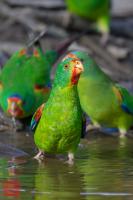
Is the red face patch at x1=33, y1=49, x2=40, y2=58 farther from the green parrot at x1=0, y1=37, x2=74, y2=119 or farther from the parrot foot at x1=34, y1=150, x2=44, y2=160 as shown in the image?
the parrot foot at x1=34, y1=150, x2=44, y2=160

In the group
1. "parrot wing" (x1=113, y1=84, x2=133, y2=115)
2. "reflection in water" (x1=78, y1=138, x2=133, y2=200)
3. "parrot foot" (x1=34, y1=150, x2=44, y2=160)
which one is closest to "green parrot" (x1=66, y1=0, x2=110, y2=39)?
"parrot wing" (x1=113, y1=84, x2=133, y2=115)

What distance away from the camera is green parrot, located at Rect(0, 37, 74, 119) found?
9148 mm

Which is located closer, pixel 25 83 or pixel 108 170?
pixel 108 170

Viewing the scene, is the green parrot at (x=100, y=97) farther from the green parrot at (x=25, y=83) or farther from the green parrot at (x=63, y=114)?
the green parrot at (x=63, y=114)

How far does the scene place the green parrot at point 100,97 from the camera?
29.3ft

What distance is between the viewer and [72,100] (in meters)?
7.10

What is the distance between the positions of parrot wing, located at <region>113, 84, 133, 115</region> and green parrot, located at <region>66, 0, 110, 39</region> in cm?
473

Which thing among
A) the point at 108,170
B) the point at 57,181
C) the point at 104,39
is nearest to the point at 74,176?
the point at 57,181

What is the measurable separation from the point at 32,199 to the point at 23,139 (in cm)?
310

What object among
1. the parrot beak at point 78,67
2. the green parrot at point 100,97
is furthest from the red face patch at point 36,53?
the parrot beak at point 78,67

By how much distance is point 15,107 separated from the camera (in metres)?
9.04

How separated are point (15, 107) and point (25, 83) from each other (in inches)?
20.3

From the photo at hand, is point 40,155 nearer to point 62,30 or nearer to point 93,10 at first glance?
point 62,30

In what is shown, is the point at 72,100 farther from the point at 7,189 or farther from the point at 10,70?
the point at 10,70
